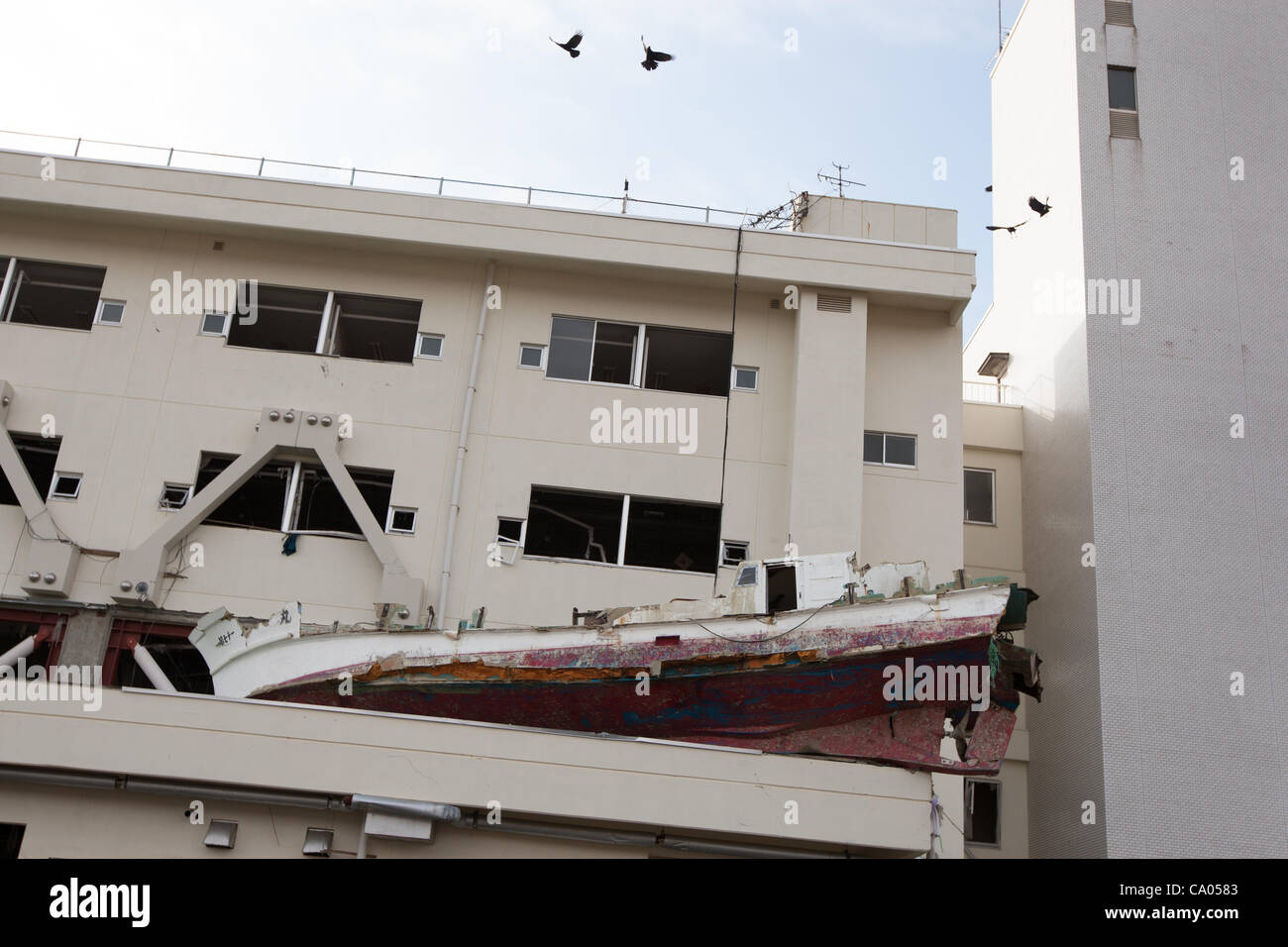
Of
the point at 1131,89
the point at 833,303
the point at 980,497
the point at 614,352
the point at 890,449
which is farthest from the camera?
the point at 980,497

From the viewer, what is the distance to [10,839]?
1133cm

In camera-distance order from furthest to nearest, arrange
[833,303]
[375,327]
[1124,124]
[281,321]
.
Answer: [1124,124] < [375,327] < [281,321] < [833,303]

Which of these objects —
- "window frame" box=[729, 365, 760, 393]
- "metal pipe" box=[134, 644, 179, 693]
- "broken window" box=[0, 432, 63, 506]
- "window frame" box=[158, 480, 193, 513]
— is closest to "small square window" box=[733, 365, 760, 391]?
"window frame" box=[729, 365, 760, 393]

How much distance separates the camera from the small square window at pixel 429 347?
675 inches

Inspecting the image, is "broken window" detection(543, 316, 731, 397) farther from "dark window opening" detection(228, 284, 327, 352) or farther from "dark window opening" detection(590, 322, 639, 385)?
"dark window opening" detection(228, 284, 327, 352)

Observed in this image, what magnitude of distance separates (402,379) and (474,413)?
1186mm

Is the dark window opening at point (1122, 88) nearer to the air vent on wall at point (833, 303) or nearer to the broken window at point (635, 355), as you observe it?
the air vent on wall at point (833, 303)

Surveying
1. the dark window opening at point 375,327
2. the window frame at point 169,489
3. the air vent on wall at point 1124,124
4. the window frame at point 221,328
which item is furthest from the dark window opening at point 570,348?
the air vent on wall at point 1124,124

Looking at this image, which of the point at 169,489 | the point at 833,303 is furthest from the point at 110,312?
the point at 833,303

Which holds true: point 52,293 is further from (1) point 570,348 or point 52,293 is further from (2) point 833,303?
(2) point 833,303

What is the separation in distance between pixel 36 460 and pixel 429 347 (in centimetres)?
585

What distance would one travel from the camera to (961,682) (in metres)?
12.7

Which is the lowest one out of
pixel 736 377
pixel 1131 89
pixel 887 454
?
pixel 887 454

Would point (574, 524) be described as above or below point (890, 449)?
below
